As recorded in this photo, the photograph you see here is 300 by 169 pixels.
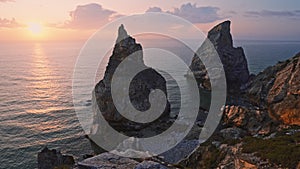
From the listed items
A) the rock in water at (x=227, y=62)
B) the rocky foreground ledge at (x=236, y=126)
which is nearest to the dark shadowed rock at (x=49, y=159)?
the rocky foreground ledge at (x=236, y=126)

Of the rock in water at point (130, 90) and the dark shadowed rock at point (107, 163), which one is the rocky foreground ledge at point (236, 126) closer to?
the dark shadowed rock at point (107, 163)

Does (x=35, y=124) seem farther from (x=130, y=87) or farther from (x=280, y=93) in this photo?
(x=280, y=93)

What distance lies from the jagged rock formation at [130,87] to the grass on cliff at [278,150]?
35435 mm

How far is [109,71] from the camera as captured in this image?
204ft

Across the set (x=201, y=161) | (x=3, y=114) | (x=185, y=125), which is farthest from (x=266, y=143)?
(x=3, y=114)

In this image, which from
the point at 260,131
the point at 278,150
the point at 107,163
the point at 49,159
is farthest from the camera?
the point at 260,131

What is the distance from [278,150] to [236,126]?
29.0m

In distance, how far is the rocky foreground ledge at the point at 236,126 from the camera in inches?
727

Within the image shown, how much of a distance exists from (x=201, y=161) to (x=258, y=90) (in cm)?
5750

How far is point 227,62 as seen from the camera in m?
100

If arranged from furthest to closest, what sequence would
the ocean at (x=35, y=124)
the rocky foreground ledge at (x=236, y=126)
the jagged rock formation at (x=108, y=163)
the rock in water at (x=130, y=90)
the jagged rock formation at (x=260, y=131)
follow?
the rock in water at (x=130, y=90), the ocean at (x=35, y=124), the jagged rock formation at (x=108, y=163), the rocky foreground ledge at (x=236, y=126), the jagged rock formation at (x=260, y=131)

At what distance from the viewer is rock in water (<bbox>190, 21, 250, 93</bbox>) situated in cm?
9838

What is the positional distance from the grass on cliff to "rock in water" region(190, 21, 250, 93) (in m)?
76.0

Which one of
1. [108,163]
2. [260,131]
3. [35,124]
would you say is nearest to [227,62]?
[260,131]
